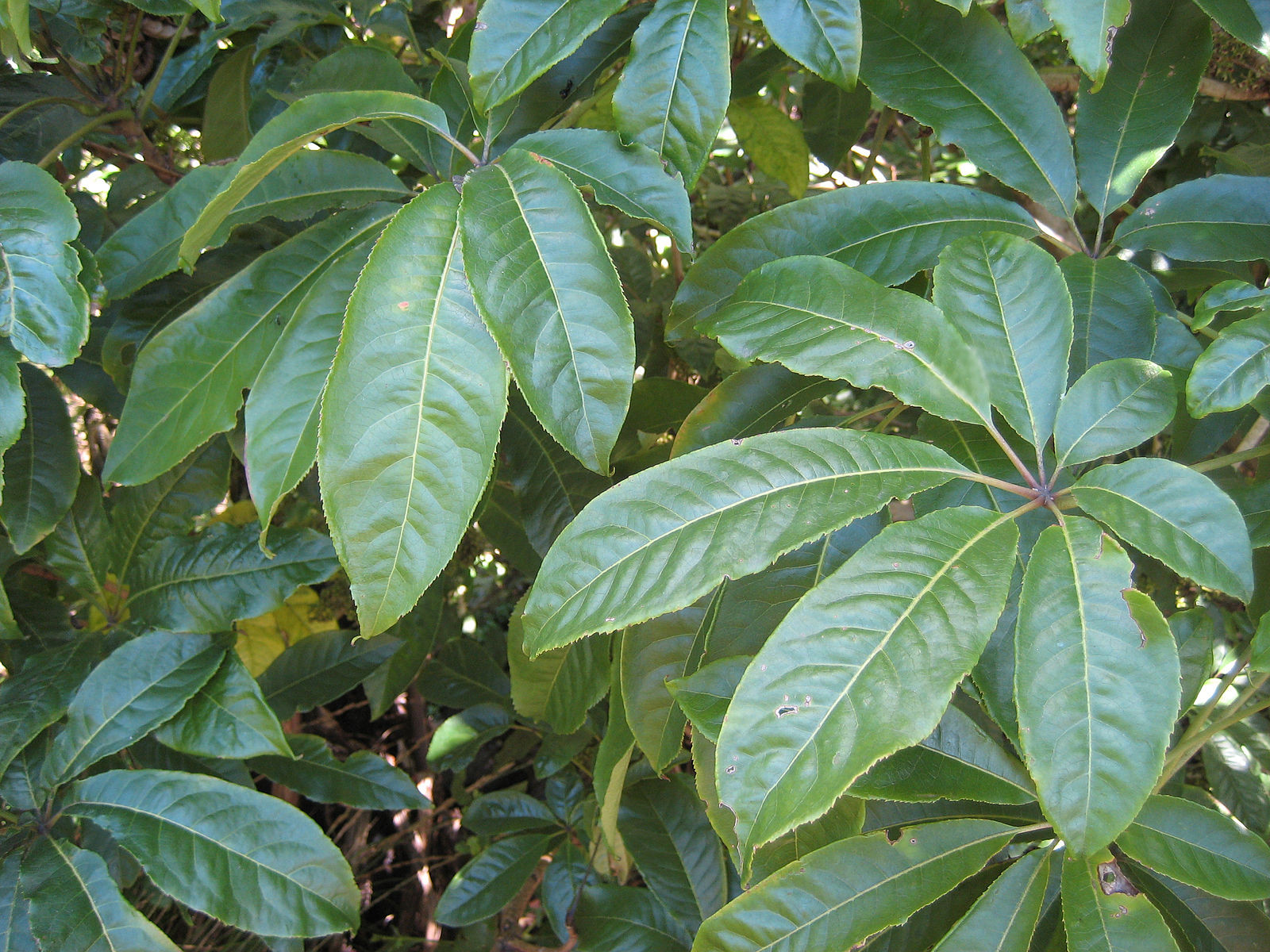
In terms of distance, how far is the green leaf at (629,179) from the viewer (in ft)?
2.07

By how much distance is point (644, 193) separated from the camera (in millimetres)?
637

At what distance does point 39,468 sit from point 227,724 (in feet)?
1.24

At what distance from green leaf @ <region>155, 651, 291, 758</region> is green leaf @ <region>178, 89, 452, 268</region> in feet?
1.83

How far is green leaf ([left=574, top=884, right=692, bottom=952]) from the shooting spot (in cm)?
113

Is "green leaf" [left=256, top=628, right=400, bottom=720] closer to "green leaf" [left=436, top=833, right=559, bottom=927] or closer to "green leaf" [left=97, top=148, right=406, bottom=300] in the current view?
"green leaf" [left=436, top=833, right=559, bottom=927]

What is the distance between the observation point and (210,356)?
2.53 ft

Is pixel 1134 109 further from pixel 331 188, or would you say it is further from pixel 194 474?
pixel 194 474

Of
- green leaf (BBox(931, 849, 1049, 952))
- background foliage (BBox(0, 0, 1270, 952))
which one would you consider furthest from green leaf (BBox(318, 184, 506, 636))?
green leaf (BBox(931, 849, 1049, 952))

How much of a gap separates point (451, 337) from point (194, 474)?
2.37 feet

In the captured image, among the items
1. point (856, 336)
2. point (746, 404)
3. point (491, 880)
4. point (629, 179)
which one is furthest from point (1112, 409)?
point (491, 880)

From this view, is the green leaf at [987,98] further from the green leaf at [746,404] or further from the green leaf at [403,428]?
the green leaf at [403,428]

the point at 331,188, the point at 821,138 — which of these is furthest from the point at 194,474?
the point at 821,138

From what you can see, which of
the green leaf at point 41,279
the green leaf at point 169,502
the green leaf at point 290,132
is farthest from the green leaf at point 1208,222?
the green leaf at point 169,502

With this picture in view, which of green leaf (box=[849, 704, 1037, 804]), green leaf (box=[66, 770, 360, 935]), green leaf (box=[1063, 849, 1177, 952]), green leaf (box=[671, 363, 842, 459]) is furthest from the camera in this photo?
green leaf (box=[66, 770, 360, 935])
